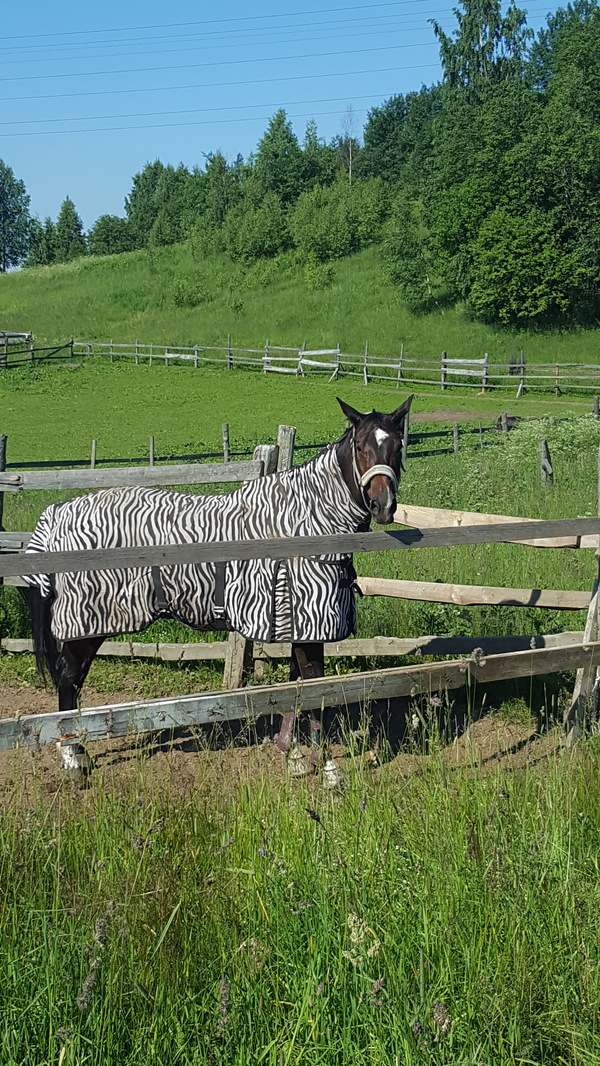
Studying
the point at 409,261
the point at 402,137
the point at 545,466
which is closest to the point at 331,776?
the point at 545,466

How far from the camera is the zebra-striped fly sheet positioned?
584 centimetres

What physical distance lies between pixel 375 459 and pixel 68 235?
349 ft

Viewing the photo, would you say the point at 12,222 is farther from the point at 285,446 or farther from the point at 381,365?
the point at 285,446

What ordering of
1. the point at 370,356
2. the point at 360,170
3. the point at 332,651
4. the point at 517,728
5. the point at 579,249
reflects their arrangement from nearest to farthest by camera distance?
the point at 517,728, the point at 332,651, the point at 370,356, the point at 579,249, the point at 360,170

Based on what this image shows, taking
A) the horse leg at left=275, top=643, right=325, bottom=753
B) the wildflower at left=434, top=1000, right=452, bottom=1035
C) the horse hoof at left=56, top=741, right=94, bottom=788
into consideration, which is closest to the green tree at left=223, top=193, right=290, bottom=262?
the horse leg at left=275, top=643, right=325, bottom=753

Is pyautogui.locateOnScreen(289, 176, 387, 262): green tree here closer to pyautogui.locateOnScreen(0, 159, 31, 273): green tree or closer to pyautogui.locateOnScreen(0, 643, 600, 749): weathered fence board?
pyautogui.locateOnScreen(0, 643, 600, 749): weathered fence board

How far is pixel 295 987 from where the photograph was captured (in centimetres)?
267

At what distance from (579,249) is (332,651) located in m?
47.7

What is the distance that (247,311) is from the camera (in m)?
55.0

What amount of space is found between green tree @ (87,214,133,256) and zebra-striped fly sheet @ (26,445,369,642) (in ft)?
320

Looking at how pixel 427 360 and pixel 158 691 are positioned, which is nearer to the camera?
pixel 158 691

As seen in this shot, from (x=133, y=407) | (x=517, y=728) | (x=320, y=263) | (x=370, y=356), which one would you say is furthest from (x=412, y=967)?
(x=320, y=263)

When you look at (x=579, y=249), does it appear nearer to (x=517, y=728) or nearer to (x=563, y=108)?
(x=563, y=108)

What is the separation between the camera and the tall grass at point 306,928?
8.27 ft
